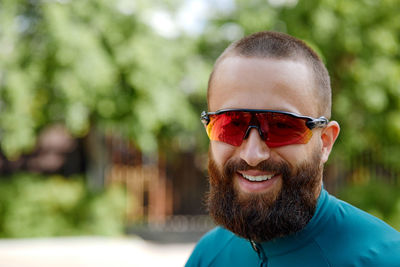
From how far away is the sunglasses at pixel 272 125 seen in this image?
4.60ft

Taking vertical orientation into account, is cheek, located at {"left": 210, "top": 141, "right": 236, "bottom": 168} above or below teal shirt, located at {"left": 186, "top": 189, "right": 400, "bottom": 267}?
above

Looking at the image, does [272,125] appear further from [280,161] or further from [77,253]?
[77,253]

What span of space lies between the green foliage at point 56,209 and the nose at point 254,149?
8076 millimetres

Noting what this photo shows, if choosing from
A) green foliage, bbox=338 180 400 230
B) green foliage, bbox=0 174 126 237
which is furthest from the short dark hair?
green foliage, bbox=0 174 126 237

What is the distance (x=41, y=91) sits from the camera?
8711 millimetres

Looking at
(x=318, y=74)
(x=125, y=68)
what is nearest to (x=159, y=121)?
(x=125, y=68)

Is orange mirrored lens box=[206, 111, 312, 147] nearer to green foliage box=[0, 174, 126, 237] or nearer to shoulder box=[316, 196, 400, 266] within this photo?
shoulder box=[316, 196, 400, 266]

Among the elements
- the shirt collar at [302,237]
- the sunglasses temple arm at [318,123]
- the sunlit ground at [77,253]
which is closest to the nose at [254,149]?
the sunglasses temple arm at [318,123]

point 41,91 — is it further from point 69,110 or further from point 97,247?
point 97,247

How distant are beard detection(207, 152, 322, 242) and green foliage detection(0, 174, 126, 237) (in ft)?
26.2

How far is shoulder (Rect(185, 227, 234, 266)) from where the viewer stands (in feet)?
5.70

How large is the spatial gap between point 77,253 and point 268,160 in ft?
24.5

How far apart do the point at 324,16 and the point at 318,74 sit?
764cm

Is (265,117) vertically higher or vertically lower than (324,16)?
lower
